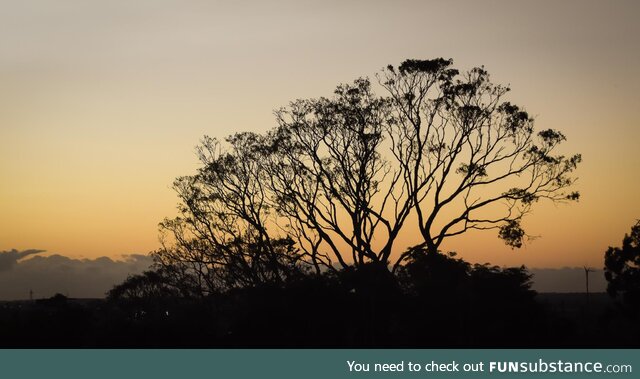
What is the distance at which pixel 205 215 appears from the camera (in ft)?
189

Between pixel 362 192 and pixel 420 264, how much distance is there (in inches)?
225

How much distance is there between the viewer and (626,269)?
180 feet

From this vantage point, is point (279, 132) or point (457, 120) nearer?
point (457, 120)

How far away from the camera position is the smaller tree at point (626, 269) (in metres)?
53.8

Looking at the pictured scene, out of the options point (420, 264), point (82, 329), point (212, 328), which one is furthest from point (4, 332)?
point (420, 264)

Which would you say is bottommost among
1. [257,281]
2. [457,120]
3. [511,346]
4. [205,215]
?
[511,346]

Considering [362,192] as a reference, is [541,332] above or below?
below

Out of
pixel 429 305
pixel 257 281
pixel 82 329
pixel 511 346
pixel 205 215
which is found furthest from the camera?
pixel 205 215

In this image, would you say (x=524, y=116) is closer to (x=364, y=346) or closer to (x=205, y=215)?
(x=364, y=346)

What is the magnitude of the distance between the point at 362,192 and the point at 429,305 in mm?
9121

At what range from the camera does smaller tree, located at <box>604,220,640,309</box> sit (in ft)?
176

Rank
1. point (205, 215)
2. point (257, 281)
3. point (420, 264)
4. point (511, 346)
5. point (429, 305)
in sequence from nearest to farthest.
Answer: point (511, 346), point (429, 305), point (420, 264), point (257, 281), point (205, 215)

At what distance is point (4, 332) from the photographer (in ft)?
158

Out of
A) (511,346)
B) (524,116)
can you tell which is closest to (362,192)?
(524,116)
